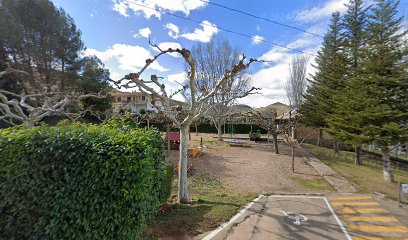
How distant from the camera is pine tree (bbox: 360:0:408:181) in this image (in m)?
9.30

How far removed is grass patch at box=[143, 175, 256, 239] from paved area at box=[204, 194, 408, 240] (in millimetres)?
299

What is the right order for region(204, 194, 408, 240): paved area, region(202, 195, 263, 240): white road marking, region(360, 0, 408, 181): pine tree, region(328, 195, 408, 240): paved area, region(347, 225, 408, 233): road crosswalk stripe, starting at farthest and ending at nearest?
region(360, 0, 408, 181): pine tree < region(347, 225, 408, 233): road crosswalk stripe < region(328, 195, 408, 240): paved area < region(204, 194, 408, 240): paved area < region(202, 195, 263, 240): white road marking

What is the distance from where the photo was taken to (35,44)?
17.2 m

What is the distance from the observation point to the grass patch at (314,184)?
8.13 metres

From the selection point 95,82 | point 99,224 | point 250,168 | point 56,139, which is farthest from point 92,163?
point 95,82

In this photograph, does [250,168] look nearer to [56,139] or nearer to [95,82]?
[56,139]

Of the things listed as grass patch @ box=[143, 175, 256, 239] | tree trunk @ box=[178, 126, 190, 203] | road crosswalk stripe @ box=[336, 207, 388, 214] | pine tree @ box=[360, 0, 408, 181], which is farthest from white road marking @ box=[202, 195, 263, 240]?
pine tree @ box=[360, 0, 408, 181]

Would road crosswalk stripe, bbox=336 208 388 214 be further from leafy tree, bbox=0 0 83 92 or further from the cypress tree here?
leafy tree, bbox=0 0 83 92

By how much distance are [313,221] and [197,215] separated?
114 inches

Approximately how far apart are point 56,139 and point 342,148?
25.7 m

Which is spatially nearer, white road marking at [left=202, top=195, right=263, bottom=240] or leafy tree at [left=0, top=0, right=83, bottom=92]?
white road marking at [left=202, top=195, right=263, bottom=240]

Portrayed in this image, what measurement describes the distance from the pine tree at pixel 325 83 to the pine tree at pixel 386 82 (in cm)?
612

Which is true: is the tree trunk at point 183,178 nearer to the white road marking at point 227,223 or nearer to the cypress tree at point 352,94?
the white road marking at point 227,223

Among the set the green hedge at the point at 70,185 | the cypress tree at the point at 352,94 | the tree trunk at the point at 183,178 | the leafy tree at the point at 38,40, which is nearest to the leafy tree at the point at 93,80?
the leafy tree at the point at 38,40
